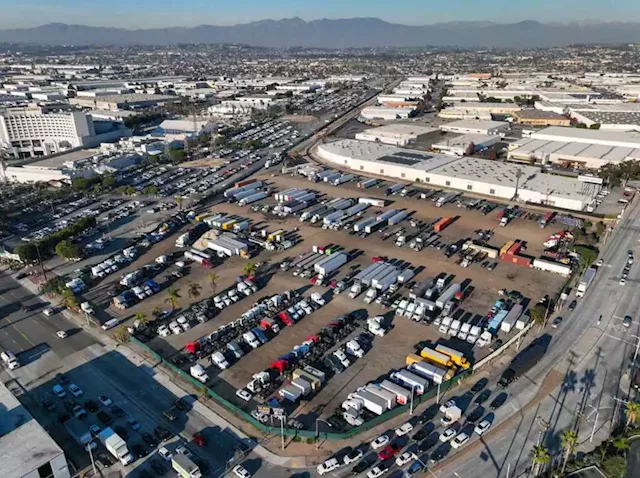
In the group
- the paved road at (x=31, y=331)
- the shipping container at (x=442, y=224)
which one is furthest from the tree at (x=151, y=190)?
the shipping container at (x=442, y=224)

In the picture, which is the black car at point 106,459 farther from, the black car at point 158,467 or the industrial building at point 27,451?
the black car at point 158,467

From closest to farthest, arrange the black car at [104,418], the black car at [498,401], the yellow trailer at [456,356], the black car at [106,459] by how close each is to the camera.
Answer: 1. the black car at [106,459]
2. the black car at [104,418]
3. the black car at [498,401]
4. the yellow trailer at [456,356]

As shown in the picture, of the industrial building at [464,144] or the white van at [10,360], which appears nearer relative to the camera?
the white van at [10,360]

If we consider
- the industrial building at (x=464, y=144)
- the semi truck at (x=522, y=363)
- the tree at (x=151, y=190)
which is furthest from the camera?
the industrial building at (x=464, y=144)

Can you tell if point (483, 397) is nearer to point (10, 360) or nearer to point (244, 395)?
point (244, 395)

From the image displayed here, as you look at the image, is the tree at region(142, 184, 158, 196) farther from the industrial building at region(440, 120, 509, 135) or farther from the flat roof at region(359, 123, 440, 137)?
the industrial building at region(440, 120, 509, 135)

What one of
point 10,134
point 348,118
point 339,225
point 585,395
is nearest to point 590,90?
point 348,118

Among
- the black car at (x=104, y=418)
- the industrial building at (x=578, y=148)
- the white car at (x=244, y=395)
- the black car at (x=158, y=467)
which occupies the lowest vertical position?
the black car at (x=158, y=467)

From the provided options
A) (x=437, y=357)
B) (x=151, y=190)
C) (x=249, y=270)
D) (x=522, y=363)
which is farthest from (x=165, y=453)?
(x=151, y=190)
